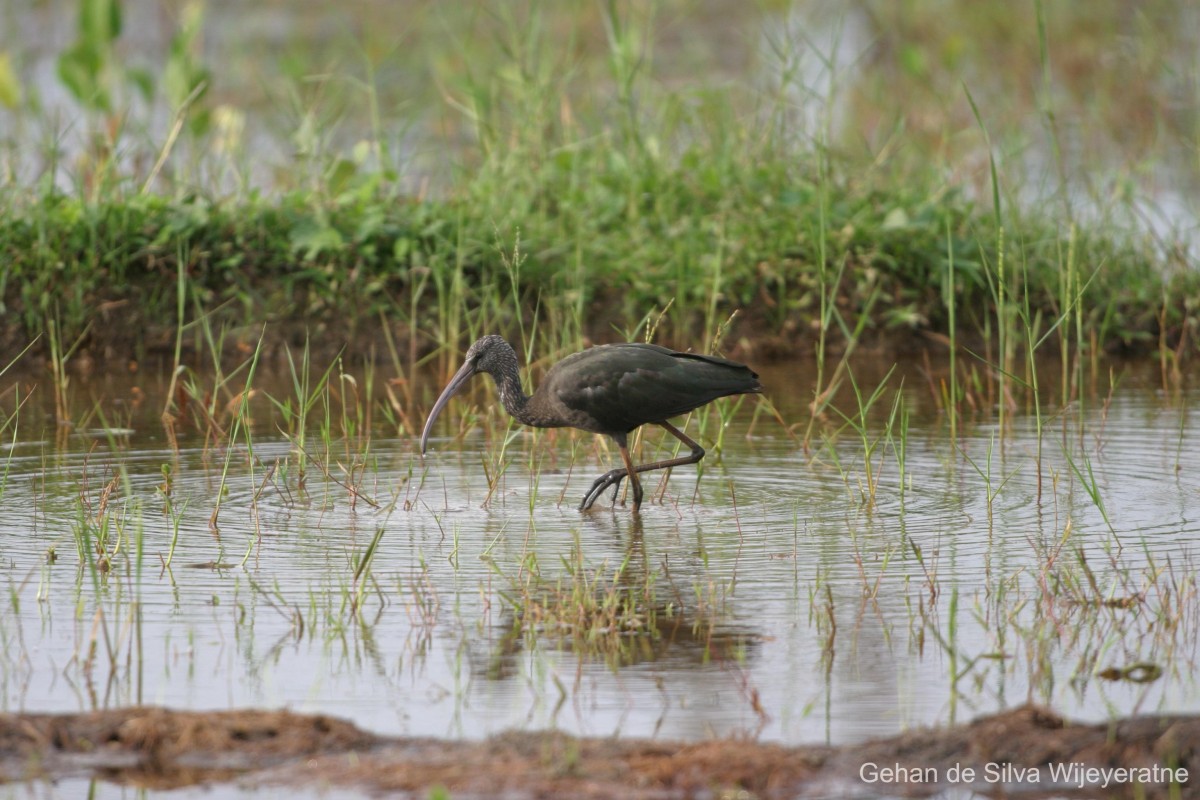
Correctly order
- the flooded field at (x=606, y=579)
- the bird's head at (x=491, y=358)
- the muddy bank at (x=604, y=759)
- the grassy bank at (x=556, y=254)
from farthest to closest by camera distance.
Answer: the grassy bank at (x=556, y=254), the bird's head at (x=491, y=358), the flooded field at (x=606, y=579), the muddy bank at (x=604, y=759)

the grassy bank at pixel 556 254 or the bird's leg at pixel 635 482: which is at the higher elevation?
the grassy bank at pixel 556 254

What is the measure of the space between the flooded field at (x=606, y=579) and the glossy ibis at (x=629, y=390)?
22 centimetres

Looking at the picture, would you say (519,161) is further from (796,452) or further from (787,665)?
(787,665)

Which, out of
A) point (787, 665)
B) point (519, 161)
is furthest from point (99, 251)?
point (787, 665)

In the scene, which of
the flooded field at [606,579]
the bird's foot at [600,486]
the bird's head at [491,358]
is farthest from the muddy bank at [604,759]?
the bird's head at [491,358]

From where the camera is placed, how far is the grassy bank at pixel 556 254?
9.67m

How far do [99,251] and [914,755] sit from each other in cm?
683

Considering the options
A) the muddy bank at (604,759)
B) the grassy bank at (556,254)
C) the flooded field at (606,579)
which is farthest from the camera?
the grassy bank at (556,254)

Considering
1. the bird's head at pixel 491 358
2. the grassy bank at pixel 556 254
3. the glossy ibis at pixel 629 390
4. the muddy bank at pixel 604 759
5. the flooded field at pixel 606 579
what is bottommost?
the muddy bank at pixel 604 759

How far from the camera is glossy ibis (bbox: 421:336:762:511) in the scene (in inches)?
275

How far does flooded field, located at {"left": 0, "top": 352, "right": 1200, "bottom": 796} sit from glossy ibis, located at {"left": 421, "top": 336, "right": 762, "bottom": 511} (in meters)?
0.22

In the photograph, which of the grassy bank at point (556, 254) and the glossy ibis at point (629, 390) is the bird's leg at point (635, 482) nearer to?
the glossy ibis at point (629, 390)

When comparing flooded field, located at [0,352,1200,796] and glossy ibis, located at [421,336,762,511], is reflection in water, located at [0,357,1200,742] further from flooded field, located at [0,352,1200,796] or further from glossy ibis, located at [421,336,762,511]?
glossy ibis, located at [421,336,762,511]

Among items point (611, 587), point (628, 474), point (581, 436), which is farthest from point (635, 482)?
point (611, 587)
